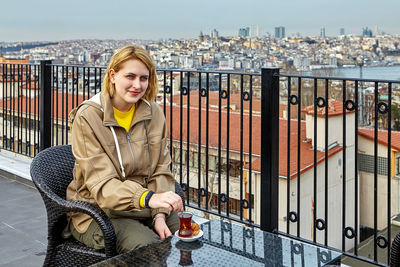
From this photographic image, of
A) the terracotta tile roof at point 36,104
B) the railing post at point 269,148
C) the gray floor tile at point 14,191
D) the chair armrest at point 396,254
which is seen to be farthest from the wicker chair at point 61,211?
the terracotta tile roof at point 36,104

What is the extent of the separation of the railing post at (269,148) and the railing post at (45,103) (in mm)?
2823

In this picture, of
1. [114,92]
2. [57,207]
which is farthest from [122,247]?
[114,92]

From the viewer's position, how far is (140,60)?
2.08m

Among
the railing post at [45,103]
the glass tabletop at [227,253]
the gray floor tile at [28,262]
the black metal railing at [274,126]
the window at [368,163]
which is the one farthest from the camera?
the railing post at [45,103]

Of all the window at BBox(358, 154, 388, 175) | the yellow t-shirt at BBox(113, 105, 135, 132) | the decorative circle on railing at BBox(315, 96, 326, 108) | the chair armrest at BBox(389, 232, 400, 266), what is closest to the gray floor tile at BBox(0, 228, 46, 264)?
the yellow t-shirt at BBox(113, 105, 135, 132)

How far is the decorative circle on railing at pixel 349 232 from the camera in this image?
9.37 ft

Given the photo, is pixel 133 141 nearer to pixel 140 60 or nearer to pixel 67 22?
pixel 140 60

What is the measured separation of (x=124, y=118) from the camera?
6.91 ft

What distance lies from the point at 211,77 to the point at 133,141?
1.56m

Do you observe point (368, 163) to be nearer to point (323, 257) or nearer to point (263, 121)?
point (263, 121)

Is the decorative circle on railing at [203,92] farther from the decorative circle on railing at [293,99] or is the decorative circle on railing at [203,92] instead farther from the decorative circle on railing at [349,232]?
the decorative circle on railing at [349,232]

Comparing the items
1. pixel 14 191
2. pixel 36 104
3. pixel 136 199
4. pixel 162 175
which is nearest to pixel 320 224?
pixel 162 175

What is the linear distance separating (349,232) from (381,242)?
0.20 m

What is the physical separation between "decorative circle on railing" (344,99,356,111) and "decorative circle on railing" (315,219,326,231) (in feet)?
2.36
